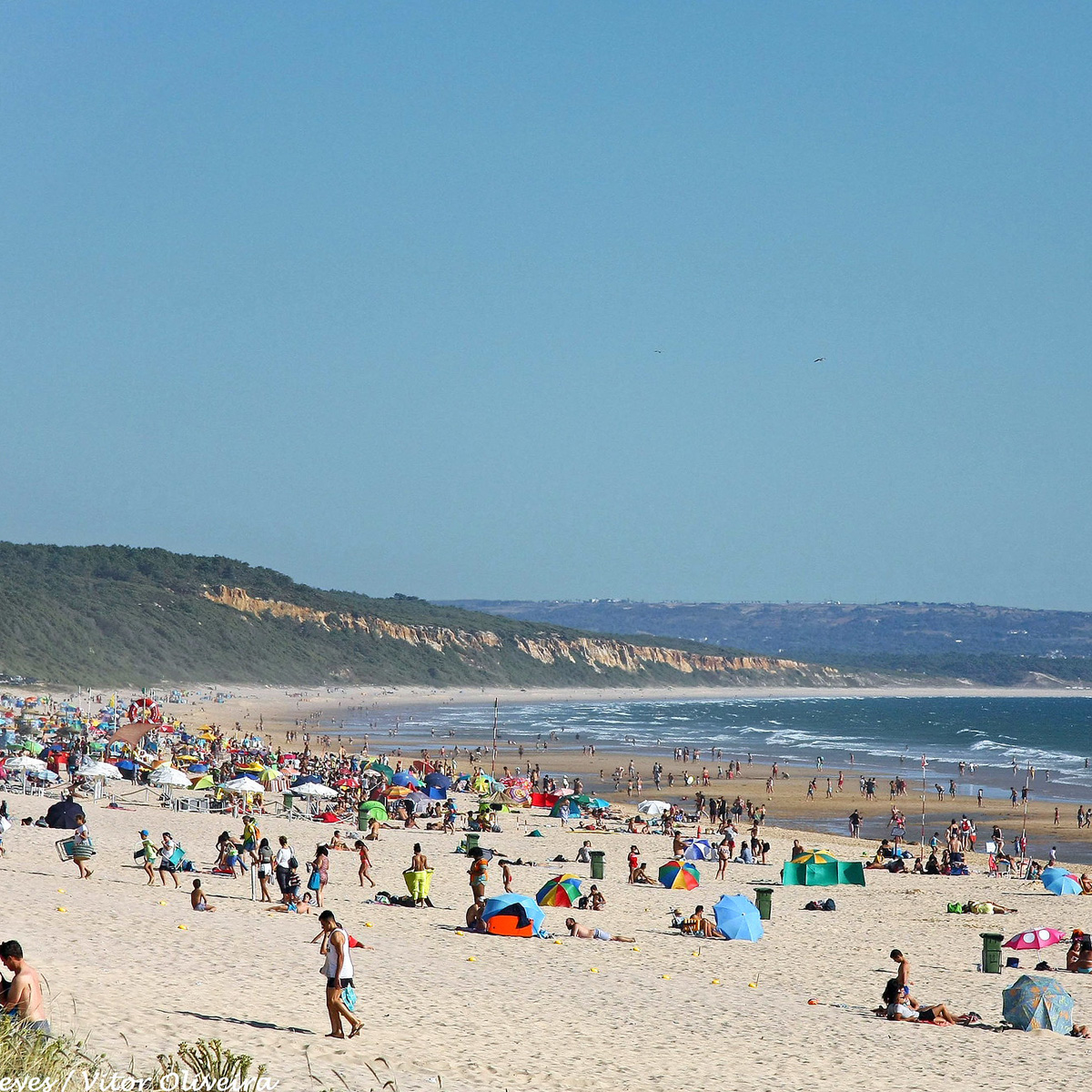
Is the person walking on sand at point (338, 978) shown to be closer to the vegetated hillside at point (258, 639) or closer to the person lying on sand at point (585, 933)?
the person lying on sand at point (585, 933)

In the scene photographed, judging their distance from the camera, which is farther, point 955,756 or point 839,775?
point 955,756

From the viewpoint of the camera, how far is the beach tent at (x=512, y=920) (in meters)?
16.5

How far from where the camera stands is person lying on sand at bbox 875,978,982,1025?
1300 cm

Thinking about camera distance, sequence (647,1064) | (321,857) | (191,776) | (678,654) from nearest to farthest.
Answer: (647,1064) < (321,857) < (191,776) < (678,654)

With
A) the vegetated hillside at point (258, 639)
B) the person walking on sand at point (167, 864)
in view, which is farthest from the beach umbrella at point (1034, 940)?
the vegetated hillside at point (258, 639)

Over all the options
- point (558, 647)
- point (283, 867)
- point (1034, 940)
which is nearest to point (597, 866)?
point (283, 867)

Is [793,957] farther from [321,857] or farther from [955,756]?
[955,756]

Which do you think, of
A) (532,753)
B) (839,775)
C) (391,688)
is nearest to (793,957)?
(839,775)

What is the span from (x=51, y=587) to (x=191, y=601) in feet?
38.5

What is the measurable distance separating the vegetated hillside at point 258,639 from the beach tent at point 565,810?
196 ft

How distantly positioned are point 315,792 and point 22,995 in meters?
21.5

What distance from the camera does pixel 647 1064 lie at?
10430mm

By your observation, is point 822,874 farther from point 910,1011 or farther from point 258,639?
point 258,639

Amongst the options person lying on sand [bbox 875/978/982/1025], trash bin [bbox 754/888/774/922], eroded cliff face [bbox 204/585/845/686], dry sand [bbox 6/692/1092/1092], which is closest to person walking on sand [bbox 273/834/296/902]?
dry sand [bbox 6/692/1092/1092]
